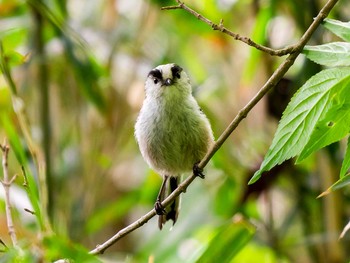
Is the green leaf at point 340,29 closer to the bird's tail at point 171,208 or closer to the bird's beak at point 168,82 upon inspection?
the bird's beak at point 168,82

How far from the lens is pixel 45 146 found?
2.75 meters

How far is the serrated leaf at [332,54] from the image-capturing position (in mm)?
1317

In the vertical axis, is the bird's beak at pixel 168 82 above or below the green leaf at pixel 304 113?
below

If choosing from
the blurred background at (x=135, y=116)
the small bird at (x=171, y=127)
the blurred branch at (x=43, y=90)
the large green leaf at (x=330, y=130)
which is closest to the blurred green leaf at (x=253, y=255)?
the blurred background at (x=135, y=116)

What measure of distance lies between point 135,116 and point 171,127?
96cm

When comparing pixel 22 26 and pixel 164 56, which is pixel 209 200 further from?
pixel 22 26

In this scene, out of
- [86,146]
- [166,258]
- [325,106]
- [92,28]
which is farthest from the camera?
[92,28]

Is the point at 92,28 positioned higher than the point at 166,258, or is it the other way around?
the point at 92,28

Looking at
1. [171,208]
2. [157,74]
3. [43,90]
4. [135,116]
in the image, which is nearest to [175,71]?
[157,74]

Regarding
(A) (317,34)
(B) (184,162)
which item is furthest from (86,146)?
(A) (317,34)

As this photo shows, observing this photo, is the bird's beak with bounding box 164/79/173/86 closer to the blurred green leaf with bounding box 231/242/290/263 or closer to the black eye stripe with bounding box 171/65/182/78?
the black eye stripe with bounding box 171/65/182/78

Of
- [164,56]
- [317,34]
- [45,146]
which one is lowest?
[45,146]

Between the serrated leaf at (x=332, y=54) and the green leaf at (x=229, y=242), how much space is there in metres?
0.55

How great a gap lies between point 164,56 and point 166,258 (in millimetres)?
908
